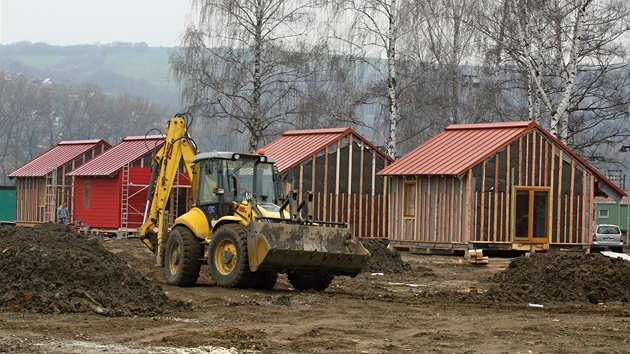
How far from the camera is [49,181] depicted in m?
52.2

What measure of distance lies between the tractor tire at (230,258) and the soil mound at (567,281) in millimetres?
4106

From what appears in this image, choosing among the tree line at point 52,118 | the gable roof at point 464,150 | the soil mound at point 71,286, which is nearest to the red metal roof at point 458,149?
the gable roof at point 464,150

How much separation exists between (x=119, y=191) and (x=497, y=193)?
61.5ft

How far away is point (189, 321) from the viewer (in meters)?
14.1

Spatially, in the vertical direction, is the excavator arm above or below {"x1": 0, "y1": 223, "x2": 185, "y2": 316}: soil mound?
above

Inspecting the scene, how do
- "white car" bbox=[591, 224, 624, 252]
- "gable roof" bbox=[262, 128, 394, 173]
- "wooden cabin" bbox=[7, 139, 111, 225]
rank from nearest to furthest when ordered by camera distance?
"gable roof" bbox=[262, 128, 394, 173] → "white car" bbox=[591, 224, 624, 252] → "wooden cabin" bbox=[7, 139, 111, 225]

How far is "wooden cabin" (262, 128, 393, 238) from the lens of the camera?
36.3m

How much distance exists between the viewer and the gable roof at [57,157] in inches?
2057

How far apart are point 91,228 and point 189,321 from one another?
33.9 metres

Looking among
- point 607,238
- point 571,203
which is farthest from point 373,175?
point 607,238

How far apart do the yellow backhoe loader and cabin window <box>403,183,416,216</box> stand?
13125mm

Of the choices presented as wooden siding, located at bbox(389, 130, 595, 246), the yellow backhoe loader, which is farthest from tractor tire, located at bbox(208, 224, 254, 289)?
wooden siding, located at bbox(389, 130, 595, 246)

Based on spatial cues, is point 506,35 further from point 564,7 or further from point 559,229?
point 559,229

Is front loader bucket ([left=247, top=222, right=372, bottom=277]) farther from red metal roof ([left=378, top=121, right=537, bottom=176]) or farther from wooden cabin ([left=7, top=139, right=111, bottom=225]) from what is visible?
wooden cabin ([left=7, top=139, right=111, bottom=225])
